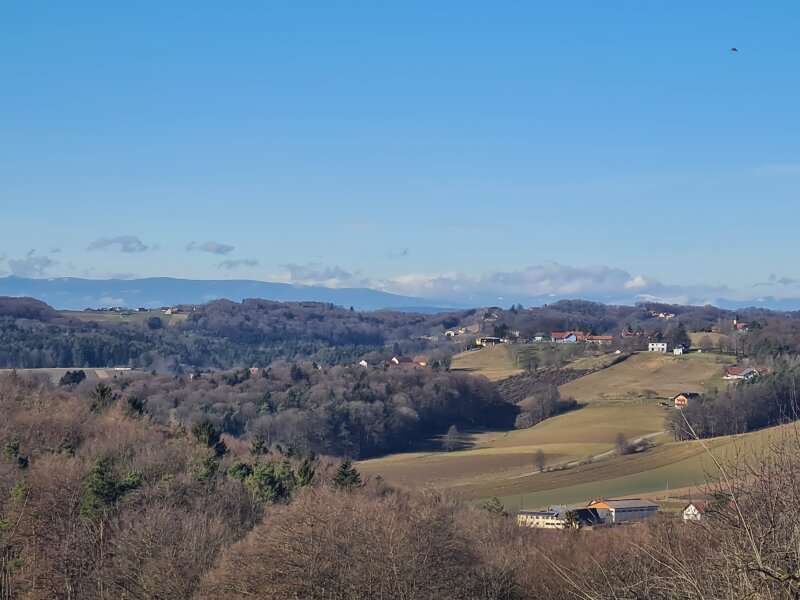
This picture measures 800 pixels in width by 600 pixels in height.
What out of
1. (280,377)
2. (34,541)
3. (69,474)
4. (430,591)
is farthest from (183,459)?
(280,377)

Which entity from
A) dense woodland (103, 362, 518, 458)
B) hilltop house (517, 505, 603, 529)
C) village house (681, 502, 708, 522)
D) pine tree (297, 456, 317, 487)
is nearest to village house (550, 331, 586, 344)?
dense woodland (103, 362, 518, 458)

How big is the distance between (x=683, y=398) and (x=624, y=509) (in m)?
41.7

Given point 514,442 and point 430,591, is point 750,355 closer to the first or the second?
point 514,442

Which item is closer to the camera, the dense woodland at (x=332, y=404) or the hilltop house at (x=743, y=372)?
the dense woodland at (x=332, y=404)

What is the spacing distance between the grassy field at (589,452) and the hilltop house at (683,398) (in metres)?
1.34

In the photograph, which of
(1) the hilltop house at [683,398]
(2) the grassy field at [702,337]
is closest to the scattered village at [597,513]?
(1) the hilltop house at [683,398]

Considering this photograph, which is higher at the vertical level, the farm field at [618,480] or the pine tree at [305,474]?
the pine tree at [305,474]

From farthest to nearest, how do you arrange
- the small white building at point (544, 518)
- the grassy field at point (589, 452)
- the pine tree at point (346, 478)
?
the grassy field at point (589, 452) < the small white building at point (544, 518) < the pine tree at point (346, 478)

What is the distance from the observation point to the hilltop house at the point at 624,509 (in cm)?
4862

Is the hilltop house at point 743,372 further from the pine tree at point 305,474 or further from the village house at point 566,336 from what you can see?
the pine tree at point 305,474

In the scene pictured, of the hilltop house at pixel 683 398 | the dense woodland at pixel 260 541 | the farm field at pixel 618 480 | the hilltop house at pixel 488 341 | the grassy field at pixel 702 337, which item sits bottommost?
the farm field at pixel 618 480

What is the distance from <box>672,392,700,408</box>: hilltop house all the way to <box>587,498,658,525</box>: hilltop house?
36.1 metres

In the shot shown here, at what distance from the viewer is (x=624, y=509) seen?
1972 inches

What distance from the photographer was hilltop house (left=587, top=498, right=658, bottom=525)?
48625mm
